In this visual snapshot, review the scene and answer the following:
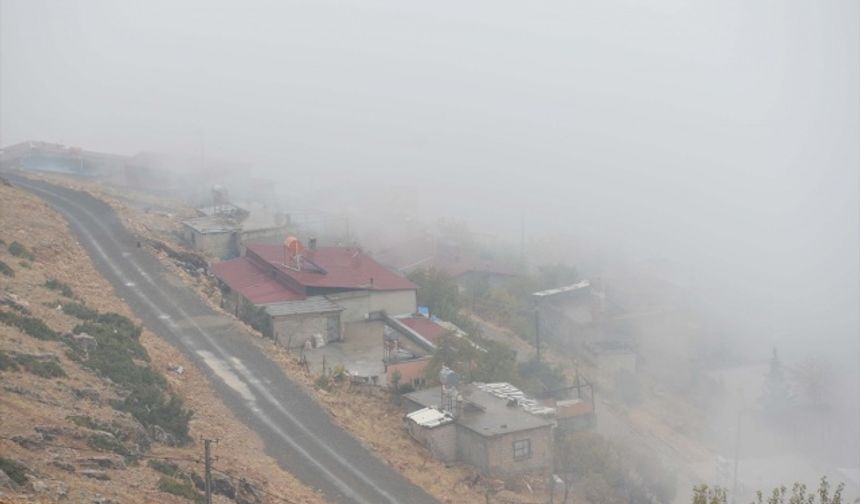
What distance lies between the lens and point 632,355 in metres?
29.1

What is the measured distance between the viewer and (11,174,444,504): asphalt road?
41.9 ft

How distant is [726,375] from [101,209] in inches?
766

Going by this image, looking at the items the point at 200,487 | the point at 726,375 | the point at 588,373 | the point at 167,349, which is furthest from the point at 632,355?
the point at 200,487

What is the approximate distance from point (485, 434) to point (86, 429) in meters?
6.09

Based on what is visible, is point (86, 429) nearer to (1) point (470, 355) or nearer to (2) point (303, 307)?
(1) point (470, 355)

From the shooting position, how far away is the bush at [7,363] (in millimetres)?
11078

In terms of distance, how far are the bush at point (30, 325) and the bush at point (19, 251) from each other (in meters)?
3.99

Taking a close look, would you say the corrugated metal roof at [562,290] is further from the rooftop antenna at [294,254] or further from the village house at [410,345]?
the rooftop antenna at [294,254]

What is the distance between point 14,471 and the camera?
8.11m

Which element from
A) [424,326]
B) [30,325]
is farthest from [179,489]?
[424,326]

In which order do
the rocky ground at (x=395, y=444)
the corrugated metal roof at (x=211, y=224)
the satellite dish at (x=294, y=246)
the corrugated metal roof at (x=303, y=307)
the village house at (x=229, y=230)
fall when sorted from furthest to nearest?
1. the corrugated metal roof at (x=211, y=224)
2. the village house at (x=229, y=230)
3. the satellite dish at (x=294, y=246)
4. the corrugated metal roof at (x=303, y=307)
5. the rocky ground at (x=395, y=444)

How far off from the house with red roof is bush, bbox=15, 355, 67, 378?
6.94 meters

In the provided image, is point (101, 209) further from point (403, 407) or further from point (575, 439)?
point (575, 439)

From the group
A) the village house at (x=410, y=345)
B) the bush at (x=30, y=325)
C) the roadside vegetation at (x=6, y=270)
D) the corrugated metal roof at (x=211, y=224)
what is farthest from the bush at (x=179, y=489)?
the corrugated metal roof at (x=211, y=224)
